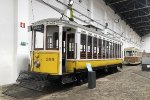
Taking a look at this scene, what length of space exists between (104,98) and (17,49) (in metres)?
5.59

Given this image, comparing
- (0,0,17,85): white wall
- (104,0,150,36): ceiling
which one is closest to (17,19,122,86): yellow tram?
(0,0,17,85): white wall

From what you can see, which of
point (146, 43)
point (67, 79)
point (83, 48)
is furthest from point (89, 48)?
point (146, 43)

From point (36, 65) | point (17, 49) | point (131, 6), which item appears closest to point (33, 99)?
point (36, 65)

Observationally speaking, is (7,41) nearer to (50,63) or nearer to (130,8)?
(50,63)

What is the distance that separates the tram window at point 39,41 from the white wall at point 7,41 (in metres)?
1.74

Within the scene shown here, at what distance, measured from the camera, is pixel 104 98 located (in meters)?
9.18

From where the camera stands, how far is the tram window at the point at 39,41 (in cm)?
1105

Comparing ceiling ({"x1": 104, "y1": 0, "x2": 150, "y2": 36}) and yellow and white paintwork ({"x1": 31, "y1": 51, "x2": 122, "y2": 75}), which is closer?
yellow and white paintwork ({"x1": 31, "y1": 51, "x2": 122, "y2": 75})

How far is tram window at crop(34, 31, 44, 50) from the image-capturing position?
11052 mm

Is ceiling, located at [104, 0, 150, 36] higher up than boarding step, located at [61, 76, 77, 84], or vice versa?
ceiling, located at [104, 0, 150, 36]

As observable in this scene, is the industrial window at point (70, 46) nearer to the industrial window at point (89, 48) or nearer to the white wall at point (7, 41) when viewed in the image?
the industrial window at point (89, 48)

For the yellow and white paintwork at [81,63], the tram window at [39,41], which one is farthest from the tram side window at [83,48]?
the tram window at [39,41]

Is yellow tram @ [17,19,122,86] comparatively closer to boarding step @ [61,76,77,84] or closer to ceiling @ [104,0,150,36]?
boarding step @ [61,76,77,84]

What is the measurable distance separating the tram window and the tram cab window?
0.27 metres
